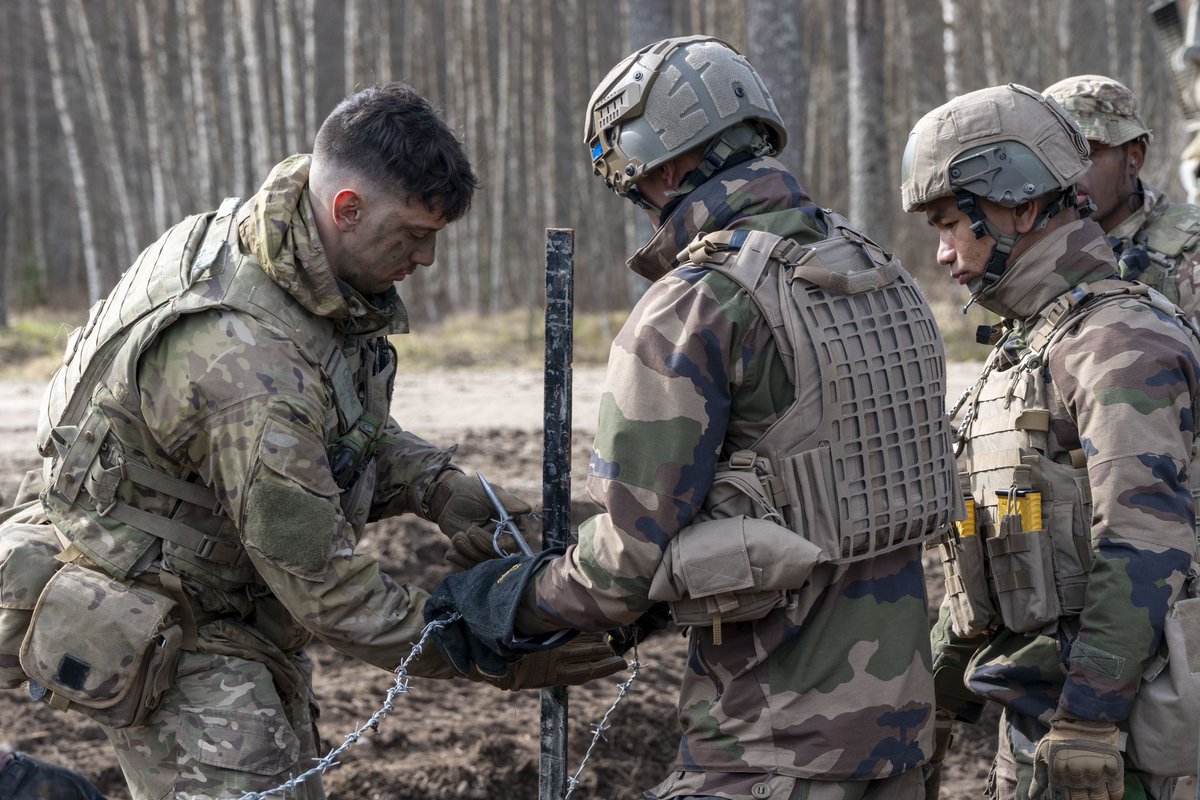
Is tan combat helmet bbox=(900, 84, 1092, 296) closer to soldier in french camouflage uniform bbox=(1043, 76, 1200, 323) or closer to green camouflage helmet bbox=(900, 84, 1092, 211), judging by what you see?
green camouflage helmet bbox=(900, 84, 1092, 211)

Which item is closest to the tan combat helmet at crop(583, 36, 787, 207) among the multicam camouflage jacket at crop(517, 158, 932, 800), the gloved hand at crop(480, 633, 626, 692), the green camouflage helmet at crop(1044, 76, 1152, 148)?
the multicam camouflage jacket at crop(517, 158, 932, 800)

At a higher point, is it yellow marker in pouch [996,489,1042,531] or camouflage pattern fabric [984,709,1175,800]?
yellow marker in pouch [996,489,1042,531]

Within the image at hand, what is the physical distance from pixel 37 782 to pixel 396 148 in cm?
208

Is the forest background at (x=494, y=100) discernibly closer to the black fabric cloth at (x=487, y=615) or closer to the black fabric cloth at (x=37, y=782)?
the black fabric cloth at (x=487, y=615)

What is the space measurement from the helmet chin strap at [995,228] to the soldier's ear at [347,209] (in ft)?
5.30

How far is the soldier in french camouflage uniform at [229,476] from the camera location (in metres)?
2.97

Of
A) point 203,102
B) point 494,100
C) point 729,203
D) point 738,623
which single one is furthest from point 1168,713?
point 494,100

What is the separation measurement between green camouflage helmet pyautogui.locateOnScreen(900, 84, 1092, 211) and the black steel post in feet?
3.17

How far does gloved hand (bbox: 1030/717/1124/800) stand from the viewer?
9.22 feet

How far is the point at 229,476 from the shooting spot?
2938 millimetres

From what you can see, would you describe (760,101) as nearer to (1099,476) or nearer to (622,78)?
(622,78)

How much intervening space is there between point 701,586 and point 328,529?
1045 mm

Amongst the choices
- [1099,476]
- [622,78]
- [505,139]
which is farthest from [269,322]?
[505,139]

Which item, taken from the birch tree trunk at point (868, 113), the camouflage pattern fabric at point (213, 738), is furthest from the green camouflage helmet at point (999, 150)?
the birch tree trunk at point (868, 113)
